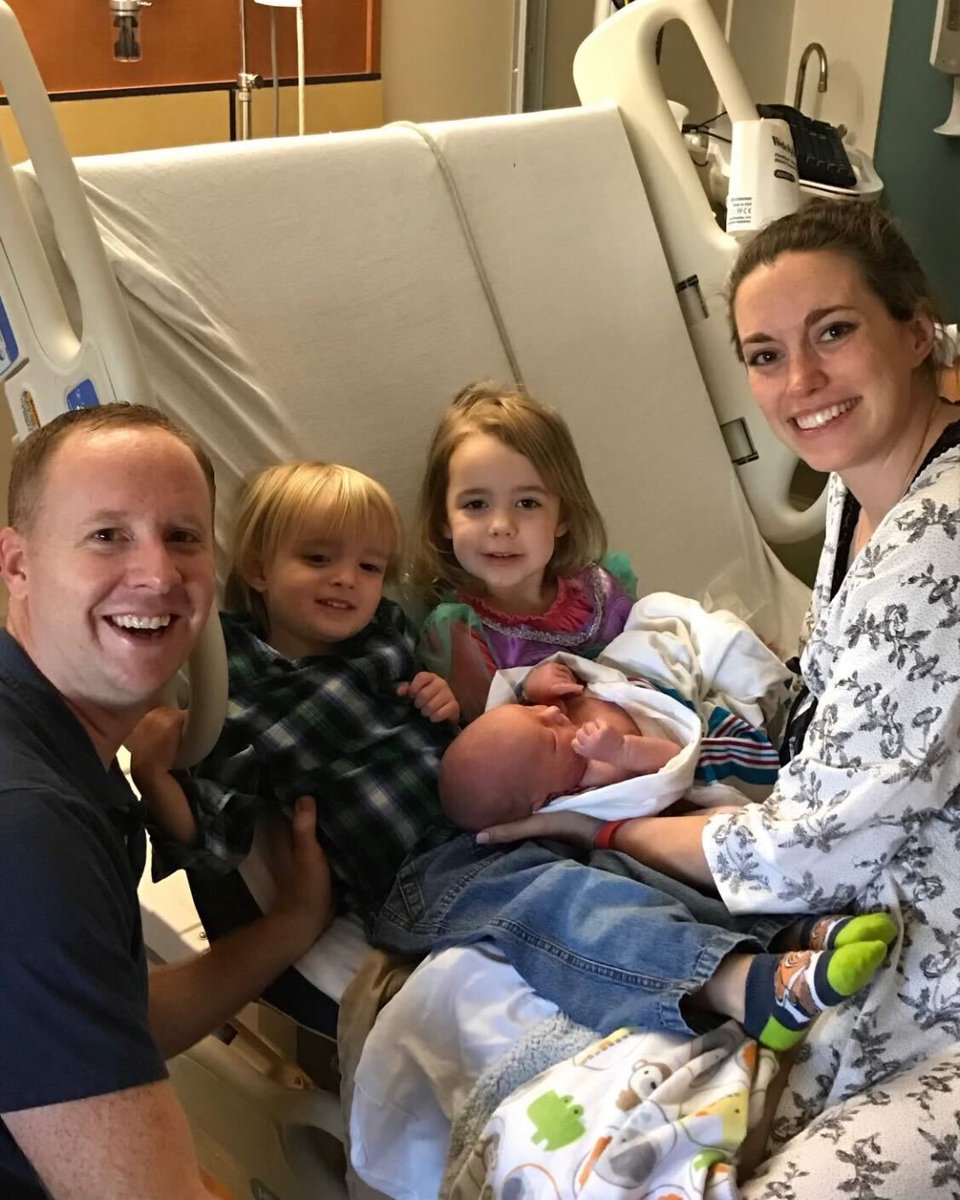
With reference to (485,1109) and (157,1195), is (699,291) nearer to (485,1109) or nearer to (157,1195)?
(485,1109)

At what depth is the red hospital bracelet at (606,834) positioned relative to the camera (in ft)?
5.13

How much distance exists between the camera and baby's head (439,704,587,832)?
5.20 feet

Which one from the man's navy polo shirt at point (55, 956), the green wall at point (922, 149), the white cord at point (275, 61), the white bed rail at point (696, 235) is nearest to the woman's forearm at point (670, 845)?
the man's navy polo shirt at point (55, 956)

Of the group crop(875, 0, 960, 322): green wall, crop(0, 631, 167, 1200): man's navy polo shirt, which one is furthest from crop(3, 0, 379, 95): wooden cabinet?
crop(0, 631, 167, 1200): man's navy polo shirt

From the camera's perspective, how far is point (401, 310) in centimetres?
215

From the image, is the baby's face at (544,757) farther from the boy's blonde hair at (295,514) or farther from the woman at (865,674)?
the boy's blonde hair at (295,514)

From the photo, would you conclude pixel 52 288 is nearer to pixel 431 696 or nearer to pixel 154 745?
pixel 154 745

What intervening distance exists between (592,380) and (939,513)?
1179 mm

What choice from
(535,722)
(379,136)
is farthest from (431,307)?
(535,722)

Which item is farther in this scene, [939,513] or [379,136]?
[379,136]

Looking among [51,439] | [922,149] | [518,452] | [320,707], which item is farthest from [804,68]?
[51,439]

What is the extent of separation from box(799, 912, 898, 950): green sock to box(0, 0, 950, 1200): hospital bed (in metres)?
0.62

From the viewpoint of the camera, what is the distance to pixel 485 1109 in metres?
1.29

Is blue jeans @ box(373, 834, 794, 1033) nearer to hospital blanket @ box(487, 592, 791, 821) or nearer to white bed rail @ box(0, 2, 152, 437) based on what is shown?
hospital blanket @ box(487, 592, 791, 821)
